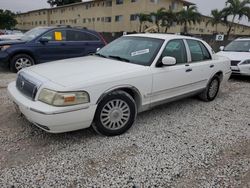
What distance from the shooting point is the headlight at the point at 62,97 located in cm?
300

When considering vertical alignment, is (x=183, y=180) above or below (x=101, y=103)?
below

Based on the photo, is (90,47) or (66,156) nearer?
(66,156)

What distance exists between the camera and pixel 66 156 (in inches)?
121

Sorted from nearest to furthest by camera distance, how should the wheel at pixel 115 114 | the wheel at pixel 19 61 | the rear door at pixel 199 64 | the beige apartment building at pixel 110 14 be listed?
the wheel at pixel 115 114
the rear door at pixel 199 64
the wheel at pixel 19 61
the beige apartment building at pixel 110 14

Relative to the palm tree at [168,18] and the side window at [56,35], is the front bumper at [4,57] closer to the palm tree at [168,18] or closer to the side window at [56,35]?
the side window at [56,35]

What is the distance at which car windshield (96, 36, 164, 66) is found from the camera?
4066 millimetres

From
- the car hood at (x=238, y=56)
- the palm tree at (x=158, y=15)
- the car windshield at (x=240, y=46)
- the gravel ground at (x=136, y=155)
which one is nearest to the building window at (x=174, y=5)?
the palm tree at (x=158, y=15)

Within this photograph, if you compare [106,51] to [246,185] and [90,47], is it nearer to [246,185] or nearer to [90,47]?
[246,185]

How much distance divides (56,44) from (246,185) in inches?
280

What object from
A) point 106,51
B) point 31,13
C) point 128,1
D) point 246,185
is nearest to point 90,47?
point 106,51

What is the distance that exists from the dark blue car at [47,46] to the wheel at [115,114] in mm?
5303

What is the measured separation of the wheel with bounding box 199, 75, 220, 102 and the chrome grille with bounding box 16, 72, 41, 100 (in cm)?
367

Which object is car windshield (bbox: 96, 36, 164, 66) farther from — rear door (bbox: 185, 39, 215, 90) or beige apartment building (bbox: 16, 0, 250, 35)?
beige apartment building (bbox: 16, 0, 250, 35)

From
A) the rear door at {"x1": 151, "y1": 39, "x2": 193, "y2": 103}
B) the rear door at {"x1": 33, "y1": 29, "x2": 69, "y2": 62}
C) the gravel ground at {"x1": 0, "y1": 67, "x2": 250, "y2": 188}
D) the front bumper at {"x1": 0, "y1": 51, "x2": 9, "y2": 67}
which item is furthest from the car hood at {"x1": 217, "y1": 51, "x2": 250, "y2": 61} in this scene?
the front bumper at {"x1": 0, "y1": 51, "x2": 9, "y2": 67}
